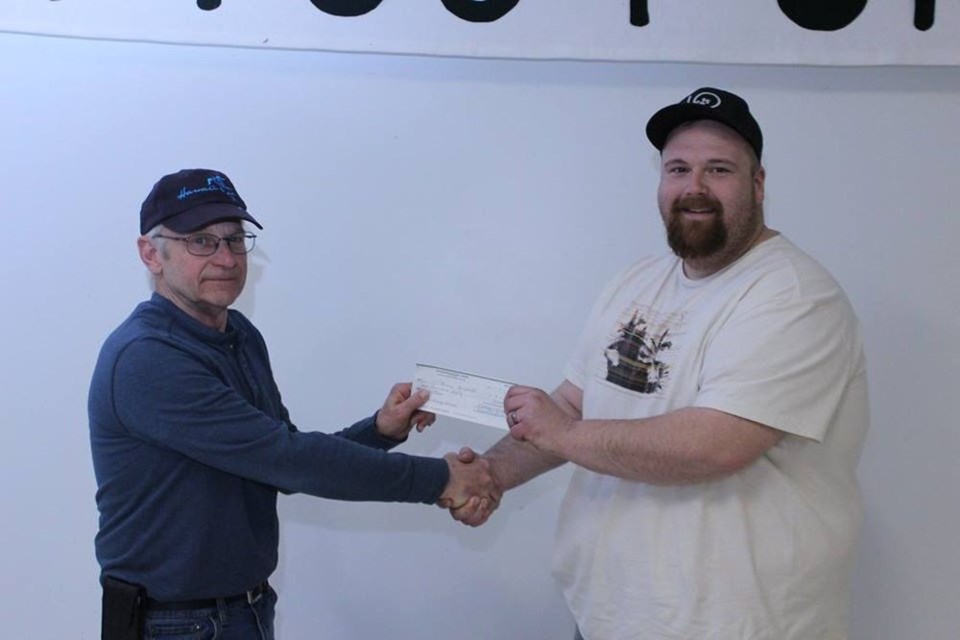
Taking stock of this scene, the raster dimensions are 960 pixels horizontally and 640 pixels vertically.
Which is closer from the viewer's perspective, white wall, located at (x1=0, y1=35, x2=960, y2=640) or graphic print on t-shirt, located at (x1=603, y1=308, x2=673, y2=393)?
graphic print on t-shirt, located at (x1=603, y1=308, x2=673, y2=393)

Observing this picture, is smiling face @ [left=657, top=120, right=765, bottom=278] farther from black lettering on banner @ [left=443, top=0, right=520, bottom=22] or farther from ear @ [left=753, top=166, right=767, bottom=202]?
black lettering on banner @ [left=443, top=0, right=520, bottom=22]

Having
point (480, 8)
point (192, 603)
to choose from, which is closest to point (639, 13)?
point (480, 8)

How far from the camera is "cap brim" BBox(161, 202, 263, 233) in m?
1.73

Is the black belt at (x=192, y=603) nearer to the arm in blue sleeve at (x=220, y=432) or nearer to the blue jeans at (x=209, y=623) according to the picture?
the blue jeans at (x=209, y=623)

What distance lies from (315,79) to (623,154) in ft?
2.75

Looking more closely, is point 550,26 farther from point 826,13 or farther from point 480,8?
point 826,13

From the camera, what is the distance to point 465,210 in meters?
2.50

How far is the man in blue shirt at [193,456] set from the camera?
5.39ft

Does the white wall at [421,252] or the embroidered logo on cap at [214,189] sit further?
the white wall at [421,252]

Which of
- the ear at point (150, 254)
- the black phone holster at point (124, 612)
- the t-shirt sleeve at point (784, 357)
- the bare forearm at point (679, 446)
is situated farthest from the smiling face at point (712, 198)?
the black phone holster at point (124, 612)

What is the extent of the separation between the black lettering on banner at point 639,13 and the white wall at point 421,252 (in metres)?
0.14

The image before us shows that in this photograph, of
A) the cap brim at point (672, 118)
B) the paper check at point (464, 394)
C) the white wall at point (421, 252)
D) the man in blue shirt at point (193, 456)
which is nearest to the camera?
the man in blue shirt at point (193, 456)

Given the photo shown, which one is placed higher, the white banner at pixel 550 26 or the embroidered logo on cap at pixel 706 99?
the white banner at pixel 550 26

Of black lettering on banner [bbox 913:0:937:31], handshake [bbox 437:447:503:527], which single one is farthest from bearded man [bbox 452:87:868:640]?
black lettering on banner [bbox 913:0:937:31]
